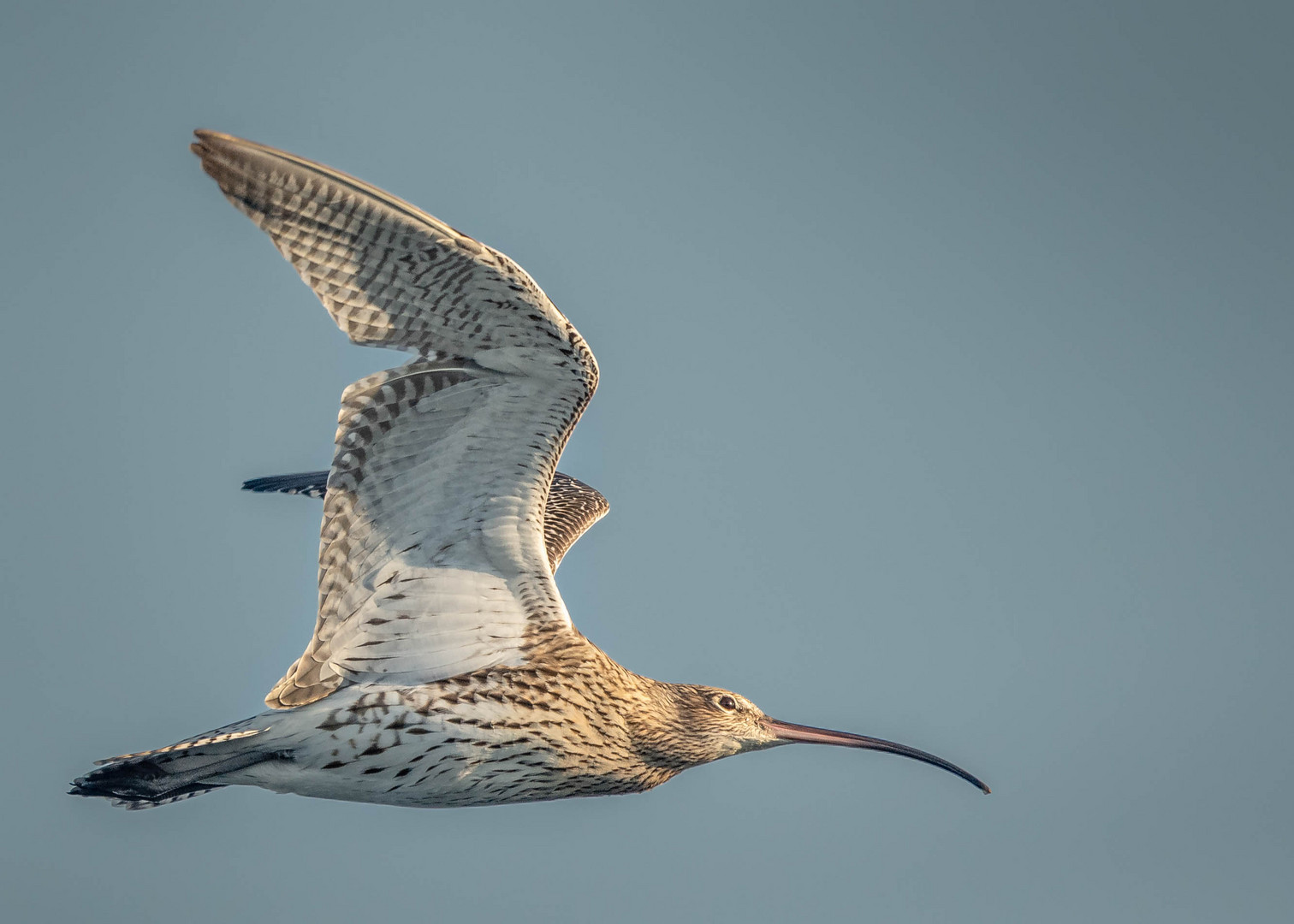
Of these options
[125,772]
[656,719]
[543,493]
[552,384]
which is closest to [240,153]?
[552,384]

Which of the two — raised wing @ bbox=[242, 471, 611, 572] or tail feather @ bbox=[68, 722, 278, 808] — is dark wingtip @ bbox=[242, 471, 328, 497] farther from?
tail feather @ bbox=[68, 722, 278, 808]

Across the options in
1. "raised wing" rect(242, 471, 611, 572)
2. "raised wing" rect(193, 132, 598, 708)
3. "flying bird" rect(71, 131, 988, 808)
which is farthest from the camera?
"raised wing" rect(242, 471, 611, 572)

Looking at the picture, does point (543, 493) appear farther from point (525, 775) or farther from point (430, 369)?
point (525, 775)

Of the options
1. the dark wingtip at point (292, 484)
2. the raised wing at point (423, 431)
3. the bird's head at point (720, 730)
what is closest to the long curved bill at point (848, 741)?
the bird's head at point (720, 730)

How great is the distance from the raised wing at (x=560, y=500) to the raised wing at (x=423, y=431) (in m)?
3.58

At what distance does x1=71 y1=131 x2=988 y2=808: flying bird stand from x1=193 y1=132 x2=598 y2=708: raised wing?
0.02 meters

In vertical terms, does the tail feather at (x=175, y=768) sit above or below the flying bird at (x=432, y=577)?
below

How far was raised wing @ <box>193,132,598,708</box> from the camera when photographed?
10484 millimetres

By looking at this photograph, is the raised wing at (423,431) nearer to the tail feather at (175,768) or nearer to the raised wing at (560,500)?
the tail feather at (175,768)

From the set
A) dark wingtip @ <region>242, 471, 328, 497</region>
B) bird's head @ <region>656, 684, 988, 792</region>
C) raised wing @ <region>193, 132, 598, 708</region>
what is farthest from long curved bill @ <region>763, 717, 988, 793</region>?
dark wingtip @ <region>242, 471, 328, 497</region>

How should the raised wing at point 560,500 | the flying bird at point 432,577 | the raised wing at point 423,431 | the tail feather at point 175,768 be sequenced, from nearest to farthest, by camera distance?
1. the raised wing at point 423,431
2. the flying bird at point 432,577
3. the tail feather at point 175,768
4. the raised wing at point 560,500

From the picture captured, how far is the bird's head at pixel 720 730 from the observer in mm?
13352

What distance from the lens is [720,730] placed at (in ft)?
44.9

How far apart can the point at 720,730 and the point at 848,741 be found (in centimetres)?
206
